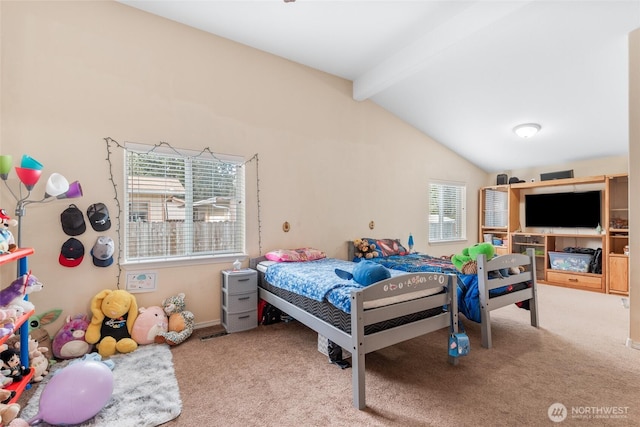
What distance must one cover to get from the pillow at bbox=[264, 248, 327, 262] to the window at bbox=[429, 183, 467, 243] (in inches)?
107

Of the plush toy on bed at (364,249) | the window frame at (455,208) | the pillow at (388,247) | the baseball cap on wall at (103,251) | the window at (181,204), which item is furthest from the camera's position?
the window frame at (455,208)

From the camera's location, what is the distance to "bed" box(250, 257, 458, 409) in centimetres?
190

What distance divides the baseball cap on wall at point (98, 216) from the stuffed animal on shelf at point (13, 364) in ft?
3.45

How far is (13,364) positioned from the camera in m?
1.90

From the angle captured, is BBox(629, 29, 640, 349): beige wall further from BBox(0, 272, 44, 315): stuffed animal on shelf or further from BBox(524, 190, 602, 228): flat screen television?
BBox(0, 272, 44, 315): stuffed animal on shelf

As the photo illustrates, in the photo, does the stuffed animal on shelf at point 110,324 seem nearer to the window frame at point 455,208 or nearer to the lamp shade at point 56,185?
the lamp shade at point 56,185

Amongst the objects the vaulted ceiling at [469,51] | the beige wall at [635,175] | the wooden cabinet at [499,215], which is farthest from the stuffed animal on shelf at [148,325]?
the wooden cabinet at [499,215]

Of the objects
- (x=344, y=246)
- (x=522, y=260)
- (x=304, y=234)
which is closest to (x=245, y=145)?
(x=304, y=234)

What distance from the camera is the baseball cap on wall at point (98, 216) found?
8.71 ft

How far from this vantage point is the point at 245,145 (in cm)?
346

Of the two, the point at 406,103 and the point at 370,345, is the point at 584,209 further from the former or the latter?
the point at 370,345

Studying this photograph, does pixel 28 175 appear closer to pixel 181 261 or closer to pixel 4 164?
pixel 4 164

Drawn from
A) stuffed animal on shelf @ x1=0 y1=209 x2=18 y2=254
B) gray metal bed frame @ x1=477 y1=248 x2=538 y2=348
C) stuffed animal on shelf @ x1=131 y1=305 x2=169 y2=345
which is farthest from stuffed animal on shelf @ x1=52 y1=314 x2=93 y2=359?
gray metal bed frame @ x1=477 y1=248 x2=538 y2=348

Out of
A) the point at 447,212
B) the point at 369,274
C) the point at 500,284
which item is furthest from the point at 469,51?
the point at 447,212
